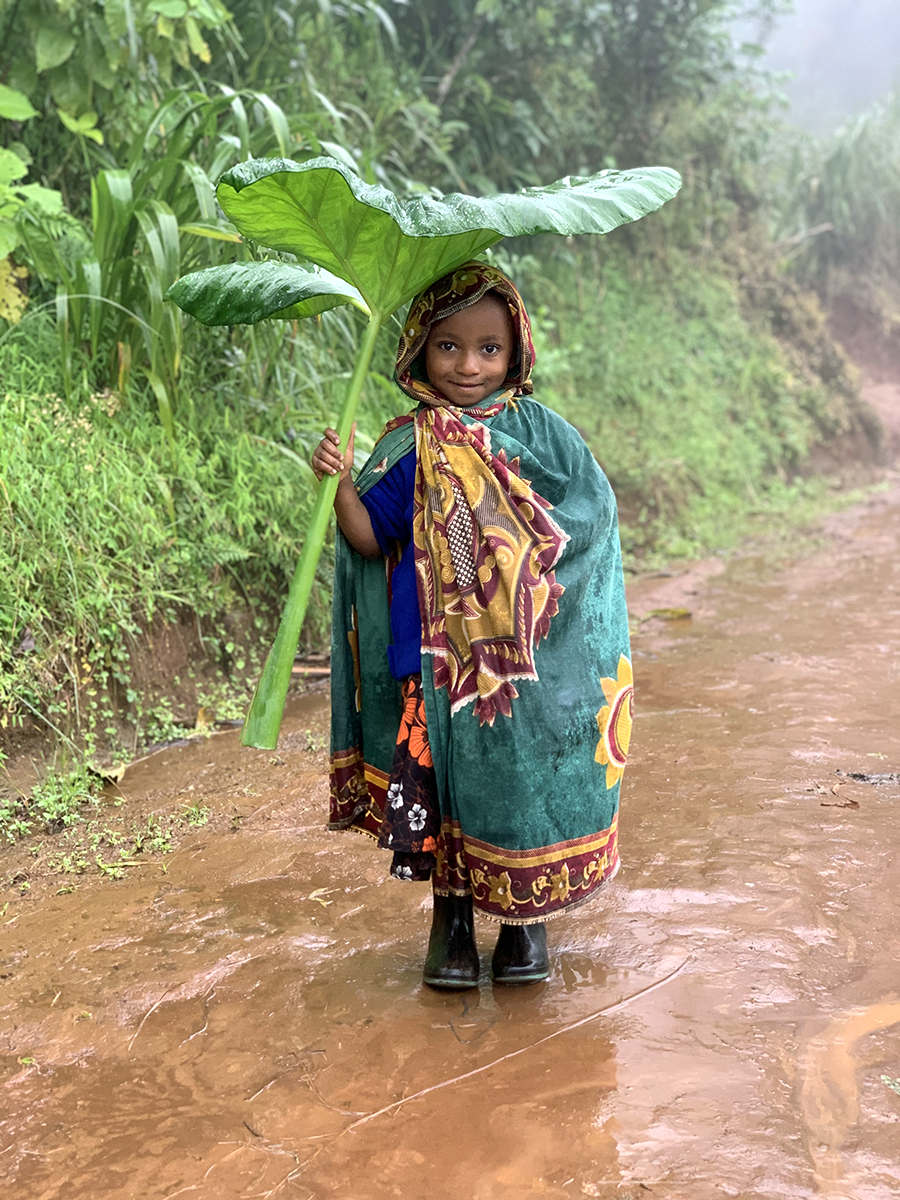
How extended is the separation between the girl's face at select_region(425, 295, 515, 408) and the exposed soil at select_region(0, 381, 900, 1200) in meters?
1.24

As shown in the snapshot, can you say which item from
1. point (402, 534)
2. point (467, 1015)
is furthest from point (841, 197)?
point (467, 1015)

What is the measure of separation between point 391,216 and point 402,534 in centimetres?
65

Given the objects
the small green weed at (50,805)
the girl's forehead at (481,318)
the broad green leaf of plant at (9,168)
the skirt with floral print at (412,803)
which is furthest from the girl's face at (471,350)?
the broad green leaf of plant at (9,168)

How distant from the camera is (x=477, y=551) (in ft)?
6.79

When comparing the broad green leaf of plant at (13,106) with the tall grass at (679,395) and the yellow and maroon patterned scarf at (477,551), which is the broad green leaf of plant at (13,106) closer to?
the yellow and maroon patterned scarf at (477,551)

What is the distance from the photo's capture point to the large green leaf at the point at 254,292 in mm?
1980

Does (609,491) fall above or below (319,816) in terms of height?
above

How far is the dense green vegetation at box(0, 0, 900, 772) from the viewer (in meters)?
3.67

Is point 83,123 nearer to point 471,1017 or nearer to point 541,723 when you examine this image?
point 541,723

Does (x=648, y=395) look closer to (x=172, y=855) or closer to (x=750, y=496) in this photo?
(x=750, y=496)

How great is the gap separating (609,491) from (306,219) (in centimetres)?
79

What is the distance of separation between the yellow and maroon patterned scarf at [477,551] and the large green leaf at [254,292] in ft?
0.72

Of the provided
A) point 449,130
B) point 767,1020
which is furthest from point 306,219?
point 449,130

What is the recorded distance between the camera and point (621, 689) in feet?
7.30
